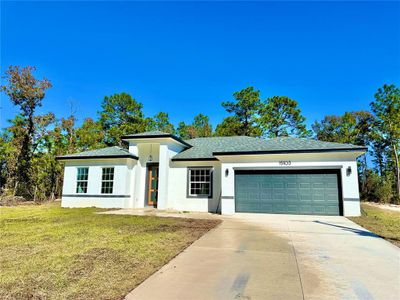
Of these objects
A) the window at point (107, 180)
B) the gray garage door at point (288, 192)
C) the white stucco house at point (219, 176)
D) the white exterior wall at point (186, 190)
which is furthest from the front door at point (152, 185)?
the gray garage door at point (288, 192)

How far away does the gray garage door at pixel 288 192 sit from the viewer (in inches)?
487

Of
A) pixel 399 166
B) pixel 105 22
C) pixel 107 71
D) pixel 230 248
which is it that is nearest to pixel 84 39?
pixel 105 22

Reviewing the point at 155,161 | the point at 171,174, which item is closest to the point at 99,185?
the point at 155,161

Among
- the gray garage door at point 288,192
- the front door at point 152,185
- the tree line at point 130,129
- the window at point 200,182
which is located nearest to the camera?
the gray garage door at point 288,192

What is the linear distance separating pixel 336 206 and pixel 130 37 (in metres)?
15.3

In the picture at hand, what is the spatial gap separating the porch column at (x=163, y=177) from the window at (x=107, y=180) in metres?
3.30

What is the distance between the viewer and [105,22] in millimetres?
13789

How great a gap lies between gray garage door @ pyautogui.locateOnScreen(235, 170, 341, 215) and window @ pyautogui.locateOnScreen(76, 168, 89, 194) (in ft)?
33.3

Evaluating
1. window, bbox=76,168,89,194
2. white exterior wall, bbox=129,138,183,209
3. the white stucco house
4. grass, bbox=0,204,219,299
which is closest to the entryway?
the white stucco house

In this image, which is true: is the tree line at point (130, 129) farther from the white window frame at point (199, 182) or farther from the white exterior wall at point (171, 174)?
the white window frame at point (199, 182)

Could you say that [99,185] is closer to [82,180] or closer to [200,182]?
[82,180]

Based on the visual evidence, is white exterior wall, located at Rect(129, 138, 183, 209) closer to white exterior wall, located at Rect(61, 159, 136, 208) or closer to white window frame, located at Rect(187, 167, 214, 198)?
white exterior wall, located at Rect(61, 159, 136, 208)

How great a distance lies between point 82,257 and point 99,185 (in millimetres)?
11808

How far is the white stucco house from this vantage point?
1241 centimetres
